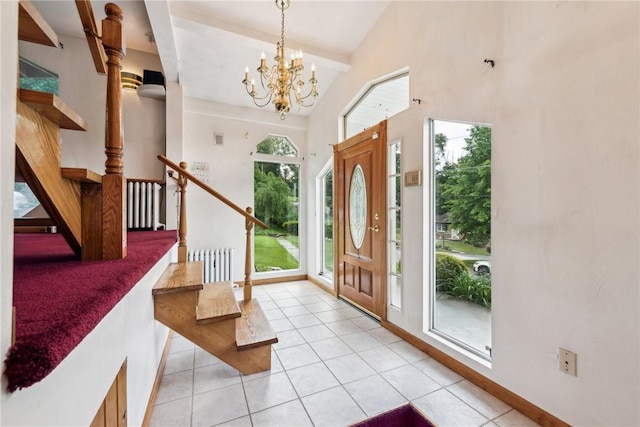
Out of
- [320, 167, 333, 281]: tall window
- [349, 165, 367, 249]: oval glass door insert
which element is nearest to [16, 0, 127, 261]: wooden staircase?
[349, 165, 367, 249]: oval glass door insert

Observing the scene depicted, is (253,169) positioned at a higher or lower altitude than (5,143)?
higher

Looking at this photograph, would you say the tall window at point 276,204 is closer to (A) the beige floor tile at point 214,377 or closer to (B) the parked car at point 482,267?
(A) the beige floor tile at point 214,377

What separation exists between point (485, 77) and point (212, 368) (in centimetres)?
308

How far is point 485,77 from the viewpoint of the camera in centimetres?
195

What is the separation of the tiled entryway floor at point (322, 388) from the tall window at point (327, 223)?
1.73m

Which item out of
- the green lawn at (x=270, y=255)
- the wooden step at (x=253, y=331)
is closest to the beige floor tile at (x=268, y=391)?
the wooden step at (x=253, y=331)

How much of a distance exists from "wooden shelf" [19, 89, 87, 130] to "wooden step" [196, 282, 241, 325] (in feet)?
4.45

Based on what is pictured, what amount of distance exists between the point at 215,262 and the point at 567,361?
394cm

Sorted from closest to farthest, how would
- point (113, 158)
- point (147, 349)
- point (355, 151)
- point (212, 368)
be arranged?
1. point (113, 158)
2. point (147, 349)
3. point (212, 368)
4. point (355, 151)

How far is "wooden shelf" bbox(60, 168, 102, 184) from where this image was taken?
1128 millimetres

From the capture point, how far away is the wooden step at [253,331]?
203 cm

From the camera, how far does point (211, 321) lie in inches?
74.3

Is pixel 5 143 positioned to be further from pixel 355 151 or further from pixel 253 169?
pixel 253 169

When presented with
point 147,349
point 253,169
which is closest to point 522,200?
point 147,349
